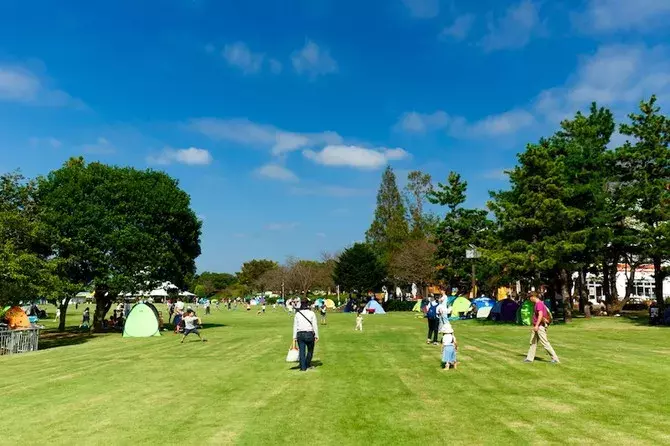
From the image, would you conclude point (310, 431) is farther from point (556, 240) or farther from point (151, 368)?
point (556, 240)

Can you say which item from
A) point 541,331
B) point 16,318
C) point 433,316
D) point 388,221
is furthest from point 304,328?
point 388,221

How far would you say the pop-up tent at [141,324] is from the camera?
2987cm

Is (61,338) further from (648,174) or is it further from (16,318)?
(648,174)

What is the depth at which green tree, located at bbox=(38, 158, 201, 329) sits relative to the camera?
31.0m

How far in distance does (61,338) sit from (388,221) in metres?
57.3

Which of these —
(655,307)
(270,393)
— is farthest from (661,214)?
(270,393)

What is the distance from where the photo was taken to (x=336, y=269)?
7000cm

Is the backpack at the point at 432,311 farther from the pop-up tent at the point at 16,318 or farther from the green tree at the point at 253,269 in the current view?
the green tree at the point at 253,269

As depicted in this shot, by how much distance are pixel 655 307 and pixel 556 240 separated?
21.1ft

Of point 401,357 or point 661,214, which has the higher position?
point 661,214

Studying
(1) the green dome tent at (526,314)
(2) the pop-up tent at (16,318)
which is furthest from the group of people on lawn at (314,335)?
(1) the green dome tent at (526,314)

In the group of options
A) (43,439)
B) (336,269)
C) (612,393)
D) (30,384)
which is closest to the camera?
(43,439)

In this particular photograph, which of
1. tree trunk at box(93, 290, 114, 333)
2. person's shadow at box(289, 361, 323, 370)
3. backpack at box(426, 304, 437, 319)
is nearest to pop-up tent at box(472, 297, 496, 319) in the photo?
backpack at box(426, 304, 437, 319)

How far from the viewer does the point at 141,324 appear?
30.0m
